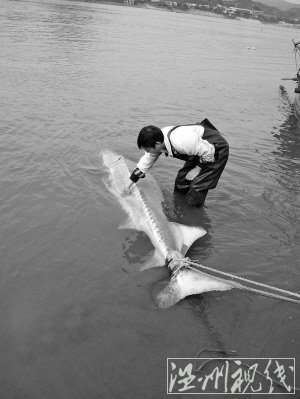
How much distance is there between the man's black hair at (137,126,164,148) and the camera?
6.11 meters

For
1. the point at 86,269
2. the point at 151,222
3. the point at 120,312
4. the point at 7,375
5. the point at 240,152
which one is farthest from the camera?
the point at 240,152

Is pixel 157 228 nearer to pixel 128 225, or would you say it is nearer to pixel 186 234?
pixel 186 234

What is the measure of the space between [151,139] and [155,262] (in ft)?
6.50

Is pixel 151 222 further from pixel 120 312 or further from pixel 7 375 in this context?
pixel 7 375

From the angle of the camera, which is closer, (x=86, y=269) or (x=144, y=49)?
(x=86, y=269)

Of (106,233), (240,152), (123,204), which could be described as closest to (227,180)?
(240,152)

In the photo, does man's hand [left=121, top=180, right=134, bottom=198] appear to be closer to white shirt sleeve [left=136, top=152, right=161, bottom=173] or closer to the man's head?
white shirt sleeve [left=136, top=152, right=161, bottom=173]

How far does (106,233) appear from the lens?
6602 mm

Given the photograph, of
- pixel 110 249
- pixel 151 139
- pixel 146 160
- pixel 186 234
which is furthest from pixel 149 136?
pixel 110 249

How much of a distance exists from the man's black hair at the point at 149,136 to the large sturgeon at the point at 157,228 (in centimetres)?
130

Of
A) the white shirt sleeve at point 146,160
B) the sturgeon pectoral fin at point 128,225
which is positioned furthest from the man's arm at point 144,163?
the sturgeon pectoral fin at point 128,225

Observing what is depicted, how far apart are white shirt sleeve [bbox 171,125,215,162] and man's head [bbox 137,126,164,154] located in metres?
0.27

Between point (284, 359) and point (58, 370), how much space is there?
102 inches

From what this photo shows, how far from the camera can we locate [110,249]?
20.3ft
